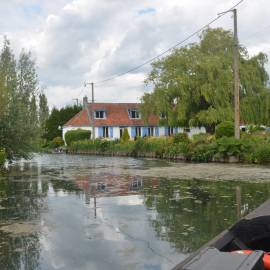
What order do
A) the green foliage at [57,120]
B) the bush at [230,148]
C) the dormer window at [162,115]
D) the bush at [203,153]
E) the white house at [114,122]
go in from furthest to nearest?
the green foliage at [57,120] < the white house at [114,122] < the dormer window at [162,115] < the bush at [203,153] < the bush at [230,148]

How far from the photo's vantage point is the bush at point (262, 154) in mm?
25875

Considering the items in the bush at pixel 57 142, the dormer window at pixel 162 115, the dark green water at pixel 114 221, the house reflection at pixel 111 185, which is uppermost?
the dormer window at pixel 162 115

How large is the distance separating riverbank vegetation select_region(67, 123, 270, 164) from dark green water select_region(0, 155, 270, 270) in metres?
12.2

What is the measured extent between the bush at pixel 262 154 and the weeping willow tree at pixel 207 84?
13847 mm

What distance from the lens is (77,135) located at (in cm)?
6241

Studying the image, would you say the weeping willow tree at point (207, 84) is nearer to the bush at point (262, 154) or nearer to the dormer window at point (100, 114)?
the bush at point (262, 154)

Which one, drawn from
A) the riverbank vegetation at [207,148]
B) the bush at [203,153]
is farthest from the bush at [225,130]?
the bush at [203,153]

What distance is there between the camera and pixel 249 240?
498 cm

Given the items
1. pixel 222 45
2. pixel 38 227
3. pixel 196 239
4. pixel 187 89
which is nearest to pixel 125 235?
pixel 196 239

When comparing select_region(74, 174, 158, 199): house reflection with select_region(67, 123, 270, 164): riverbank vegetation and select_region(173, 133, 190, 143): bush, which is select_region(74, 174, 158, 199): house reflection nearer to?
select_region(67, 123, 270, 164): riverbank vegetation

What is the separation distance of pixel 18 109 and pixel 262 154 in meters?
13.3

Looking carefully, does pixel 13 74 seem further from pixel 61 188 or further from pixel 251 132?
pixel 251 132

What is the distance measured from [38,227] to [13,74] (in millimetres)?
16464

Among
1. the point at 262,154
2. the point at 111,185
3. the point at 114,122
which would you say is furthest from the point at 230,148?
the point at 114,122
